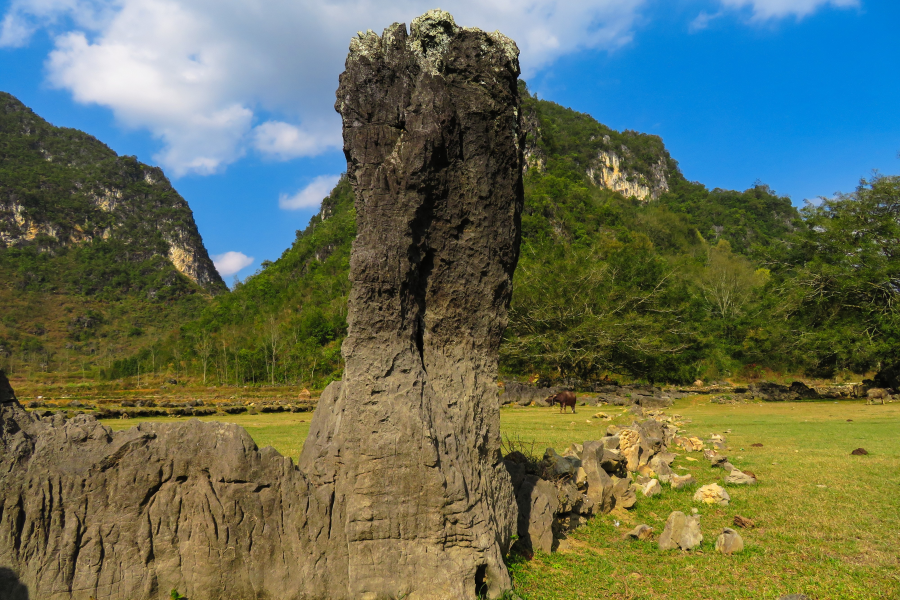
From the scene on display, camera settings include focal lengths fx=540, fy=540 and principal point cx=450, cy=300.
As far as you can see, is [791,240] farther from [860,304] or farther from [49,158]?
[49,158]

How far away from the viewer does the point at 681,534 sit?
6492mm

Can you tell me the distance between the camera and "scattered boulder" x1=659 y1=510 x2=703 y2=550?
21.1ft

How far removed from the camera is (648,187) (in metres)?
142

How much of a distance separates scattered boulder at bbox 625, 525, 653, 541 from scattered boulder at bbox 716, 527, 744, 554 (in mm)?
807

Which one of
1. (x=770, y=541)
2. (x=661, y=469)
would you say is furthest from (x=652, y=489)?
(x=770, y=541)

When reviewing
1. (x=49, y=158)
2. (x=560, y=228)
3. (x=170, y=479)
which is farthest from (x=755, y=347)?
(x=49, y=158)

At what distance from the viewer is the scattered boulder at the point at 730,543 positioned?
6277 millimetres

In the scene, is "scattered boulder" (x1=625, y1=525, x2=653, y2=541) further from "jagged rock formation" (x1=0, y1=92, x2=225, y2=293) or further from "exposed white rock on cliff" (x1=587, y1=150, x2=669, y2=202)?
"jagged rock formation" (x1=0, y1=92, x2=225, y2=293)

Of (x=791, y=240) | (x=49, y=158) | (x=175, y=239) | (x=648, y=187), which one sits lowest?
(x=791, y=240)

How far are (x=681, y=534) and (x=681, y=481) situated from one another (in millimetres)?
3206

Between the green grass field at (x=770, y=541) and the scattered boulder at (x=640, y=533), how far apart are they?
0.44 feet

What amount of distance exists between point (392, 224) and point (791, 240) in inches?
1282

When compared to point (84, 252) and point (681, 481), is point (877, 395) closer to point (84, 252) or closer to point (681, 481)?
point (681, 481)

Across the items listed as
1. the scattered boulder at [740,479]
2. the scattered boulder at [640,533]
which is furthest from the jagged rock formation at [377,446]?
the scattered boulder at [740,479]
